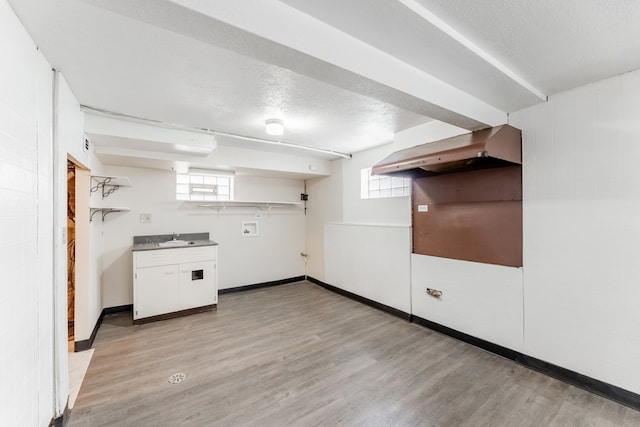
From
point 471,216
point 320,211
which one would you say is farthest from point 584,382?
point 320,211

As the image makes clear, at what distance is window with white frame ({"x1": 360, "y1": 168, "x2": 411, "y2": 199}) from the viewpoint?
3.87 meters

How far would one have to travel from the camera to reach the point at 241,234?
497 cm

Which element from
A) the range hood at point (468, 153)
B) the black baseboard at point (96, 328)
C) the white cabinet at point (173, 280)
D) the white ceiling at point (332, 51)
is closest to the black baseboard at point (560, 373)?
the range hood at point (468, 153)

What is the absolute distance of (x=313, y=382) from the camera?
2.26 m

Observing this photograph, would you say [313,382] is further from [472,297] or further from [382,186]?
[382,186]

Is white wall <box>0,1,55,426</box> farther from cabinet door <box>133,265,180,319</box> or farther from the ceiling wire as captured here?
cabinet door <box>133,265,180,319</box>

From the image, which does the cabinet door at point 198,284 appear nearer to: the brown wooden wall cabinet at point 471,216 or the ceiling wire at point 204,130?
the ceiling wire at point 204,130

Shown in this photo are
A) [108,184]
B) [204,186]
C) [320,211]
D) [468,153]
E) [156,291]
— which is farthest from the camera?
[320,211]

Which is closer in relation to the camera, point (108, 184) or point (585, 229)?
point (585, 229)

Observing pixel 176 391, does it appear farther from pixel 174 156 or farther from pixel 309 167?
pixel 309 167

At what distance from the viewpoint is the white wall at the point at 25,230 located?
1.20 metres

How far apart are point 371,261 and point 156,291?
308 cm

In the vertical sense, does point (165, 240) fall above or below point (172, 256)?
above

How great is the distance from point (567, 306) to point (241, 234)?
4535mm
